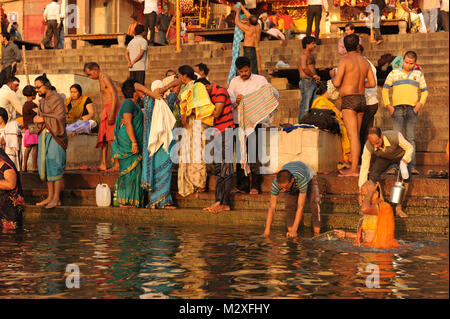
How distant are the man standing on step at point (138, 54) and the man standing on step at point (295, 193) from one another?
6.95 meters

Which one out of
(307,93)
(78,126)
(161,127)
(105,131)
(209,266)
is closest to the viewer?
(209,266)

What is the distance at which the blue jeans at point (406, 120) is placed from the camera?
11016mm

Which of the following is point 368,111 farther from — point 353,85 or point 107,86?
point 107,86

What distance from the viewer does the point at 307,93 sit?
13.4 meters

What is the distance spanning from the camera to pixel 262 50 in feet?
63.7

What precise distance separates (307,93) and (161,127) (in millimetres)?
3275

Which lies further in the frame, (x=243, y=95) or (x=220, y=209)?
(x=243, y=95)

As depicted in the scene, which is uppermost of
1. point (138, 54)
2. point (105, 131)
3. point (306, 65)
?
point (138, 54)

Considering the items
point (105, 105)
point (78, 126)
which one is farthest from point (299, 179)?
point (78, 126)

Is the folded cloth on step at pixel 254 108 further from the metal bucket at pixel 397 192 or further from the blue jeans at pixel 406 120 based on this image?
the metal bucket at pixel 397 192

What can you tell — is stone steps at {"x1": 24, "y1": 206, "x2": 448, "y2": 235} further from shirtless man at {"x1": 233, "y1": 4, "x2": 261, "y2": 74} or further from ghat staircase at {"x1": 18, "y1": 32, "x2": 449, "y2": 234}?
shirtless man at {"x1": 233, "y1": 4, "x2": 261, "y2": 74}

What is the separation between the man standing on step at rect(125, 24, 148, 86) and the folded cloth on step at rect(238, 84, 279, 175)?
5.06 meters

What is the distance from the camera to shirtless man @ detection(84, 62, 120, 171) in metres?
12.0

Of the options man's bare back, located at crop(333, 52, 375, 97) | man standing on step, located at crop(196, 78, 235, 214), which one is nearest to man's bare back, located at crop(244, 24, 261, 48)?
man standing on step, located at crop(196, 78, 235, 214)
